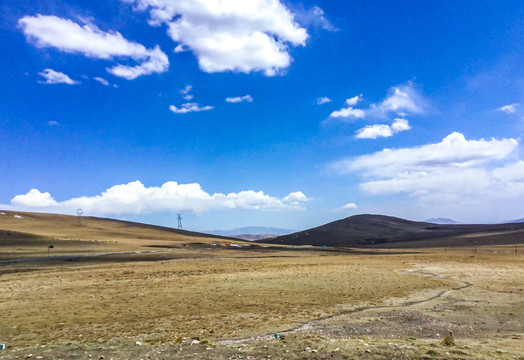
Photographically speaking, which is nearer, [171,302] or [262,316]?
[262,316]

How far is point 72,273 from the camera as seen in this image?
4019 cm

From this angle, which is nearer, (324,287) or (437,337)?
(437,337)

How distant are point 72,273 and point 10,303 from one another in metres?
17.0

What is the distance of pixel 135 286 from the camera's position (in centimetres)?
3145

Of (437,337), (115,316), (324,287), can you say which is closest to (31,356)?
(115,316)

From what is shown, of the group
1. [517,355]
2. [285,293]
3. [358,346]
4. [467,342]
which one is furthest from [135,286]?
[517,355]

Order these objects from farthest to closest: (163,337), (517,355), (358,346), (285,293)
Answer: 1. (285,293)
2. (163,337)
3. (358,346)
4. (517,355)

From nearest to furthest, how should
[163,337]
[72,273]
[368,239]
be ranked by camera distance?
[163,337]
[72,273]
[368,239]

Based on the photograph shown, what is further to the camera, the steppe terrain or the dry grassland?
the dry grassland

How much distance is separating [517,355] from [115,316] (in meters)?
19.6

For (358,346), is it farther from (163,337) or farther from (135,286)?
(135,286)

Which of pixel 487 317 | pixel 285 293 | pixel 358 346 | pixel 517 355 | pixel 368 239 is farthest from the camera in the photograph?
pixel 368 239

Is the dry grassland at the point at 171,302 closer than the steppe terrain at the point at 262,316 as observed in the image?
No

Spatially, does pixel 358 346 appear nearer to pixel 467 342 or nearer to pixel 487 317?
pixel 467 342
